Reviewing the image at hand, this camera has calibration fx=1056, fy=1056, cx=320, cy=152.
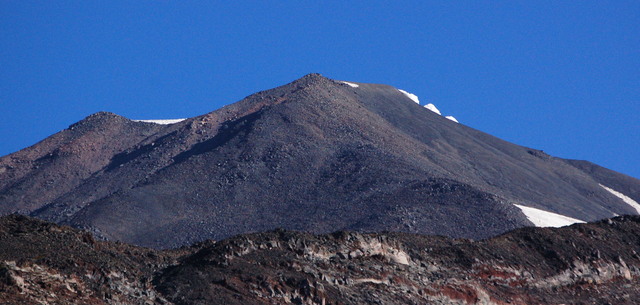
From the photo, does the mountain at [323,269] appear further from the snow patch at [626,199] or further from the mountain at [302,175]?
the snow patch at [626,199]

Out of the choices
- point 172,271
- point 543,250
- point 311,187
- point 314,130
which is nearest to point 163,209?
point 311,187

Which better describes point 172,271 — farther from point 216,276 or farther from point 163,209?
point 163,209

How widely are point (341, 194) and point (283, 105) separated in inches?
815

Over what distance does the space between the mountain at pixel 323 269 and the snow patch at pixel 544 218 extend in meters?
46.7

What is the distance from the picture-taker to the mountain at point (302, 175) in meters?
82.7

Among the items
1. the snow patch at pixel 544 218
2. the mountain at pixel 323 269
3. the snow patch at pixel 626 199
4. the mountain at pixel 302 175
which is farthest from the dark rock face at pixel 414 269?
the snow patch at pixel 626 199

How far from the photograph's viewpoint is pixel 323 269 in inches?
1199

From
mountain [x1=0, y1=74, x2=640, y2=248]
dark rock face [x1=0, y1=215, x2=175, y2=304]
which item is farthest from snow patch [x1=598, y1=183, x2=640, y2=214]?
dark rock face [x1=0, y1=215, x2=175, y2=304]

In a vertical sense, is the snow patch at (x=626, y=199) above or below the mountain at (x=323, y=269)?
above

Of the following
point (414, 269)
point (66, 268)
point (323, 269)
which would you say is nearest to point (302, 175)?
point (414, 269)

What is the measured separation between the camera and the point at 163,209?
86.2 m

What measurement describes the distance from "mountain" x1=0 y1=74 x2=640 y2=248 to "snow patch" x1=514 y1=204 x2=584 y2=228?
10.3 inches

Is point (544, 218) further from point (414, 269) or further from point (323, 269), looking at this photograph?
point (323, 269)

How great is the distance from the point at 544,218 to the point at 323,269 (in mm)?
62299
